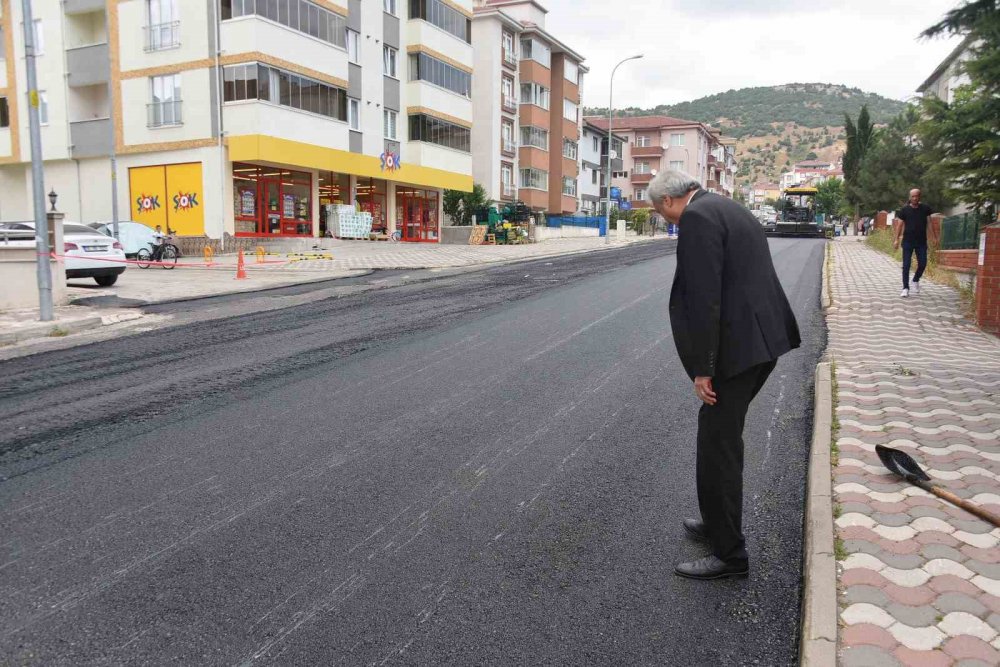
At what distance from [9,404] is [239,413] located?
221 cm

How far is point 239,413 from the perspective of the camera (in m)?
6.50

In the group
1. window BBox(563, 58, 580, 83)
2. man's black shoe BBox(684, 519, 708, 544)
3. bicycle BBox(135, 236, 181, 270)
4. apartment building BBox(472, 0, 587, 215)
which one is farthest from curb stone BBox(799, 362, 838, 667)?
window BBox(563, 58, 580, 83)

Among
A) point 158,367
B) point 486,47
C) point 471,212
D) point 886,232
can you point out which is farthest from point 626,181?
point 158,367

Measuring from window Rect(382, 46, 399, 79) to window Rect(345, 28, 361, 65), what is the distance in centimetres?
203

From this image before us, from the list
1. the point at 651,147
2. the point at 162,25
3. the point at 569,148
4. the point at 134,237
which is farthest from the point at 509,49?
the point at 651,147

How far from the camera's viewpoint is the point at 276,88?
3011 cm

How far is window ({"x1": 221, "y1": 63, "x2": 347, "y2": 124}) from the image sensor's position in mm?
29391

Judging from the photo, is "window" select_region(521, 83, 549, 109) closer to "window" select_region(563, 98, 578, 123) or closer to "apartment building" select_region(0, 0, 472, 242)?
"window" select_region(563, 98, 578, 123)

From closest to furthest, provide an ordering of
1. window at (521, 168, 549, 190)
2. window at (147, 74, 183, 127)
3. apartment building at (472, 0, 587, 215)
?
window at (147, 74, 183, 127) < apartment building at (472, 0, 587, 215) < window at (521, 168, 549, 190)

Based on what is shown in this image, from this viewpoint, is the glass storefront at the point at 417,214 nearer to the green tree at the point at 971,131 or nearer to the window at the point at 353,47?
the window at the point at 353,47

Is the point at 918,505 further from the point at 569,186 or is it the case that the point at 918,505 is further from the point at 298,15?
the point at 569,186

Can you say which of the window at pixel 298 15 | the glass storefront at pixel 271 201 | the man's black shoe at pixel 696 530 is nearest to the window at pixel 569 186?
the window at pixel 298 15

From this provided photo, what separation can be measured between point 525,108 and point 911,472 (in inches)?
2032

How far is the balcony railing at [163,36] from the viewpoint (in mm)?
30703
